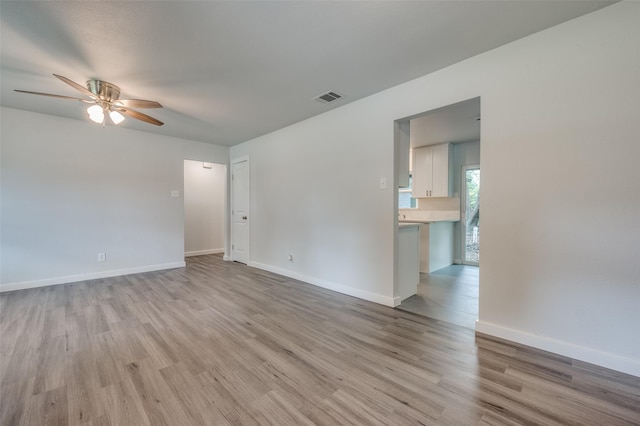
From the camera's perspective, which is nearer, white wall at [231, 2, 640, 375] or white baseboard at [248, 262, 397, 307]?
white wall at [231, 2, 640, 375]

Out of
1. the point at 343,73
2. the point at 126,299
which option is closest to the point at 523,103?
the point at 343,73

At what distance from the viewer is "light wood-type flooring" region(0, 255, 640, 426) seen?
1.39 metres

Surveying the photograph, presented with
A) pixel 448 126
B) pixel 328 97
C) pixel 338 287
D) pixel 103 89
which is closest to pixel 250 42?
pixel 328 97

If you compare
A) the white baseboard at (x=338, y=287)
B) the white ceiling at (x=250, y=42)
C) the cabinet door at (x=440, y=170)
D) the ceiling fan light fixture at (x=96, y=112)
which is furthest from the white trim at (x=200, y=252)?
the cabinet door at (x=440, y=170)

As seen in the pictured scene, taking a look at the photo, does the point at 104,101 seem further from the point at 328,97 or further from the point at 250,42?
the point at 328,97

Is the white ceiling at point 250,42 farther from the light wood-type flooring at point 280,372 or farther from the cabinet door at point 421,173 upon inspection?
the cabinet door at point 421,173

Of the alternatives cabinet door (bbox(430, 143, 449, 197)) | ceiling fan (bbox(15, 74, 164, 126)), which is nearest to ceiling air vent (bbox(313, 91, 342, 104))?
ceiling fan (bbox(15, 74, 164, 126))

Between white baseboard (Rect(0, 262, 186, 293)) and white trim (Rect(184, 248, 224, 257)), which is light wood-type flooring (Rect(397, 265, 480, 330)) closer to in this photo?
white baseboard (Rect(0, 262, 186, 293))

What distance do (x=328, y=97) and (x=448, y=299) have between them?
115 inches

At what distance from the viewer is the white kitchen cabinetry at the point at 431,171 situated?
5.23m

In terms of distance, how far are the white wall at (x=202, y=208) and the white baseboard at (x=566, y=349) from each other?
5671 mm

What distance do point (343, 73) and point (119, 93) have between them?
8.43 feet

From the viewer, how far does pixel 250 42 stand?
212cm

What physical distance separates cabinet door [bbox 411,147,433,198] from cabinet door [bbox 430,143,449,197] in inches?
3.6
